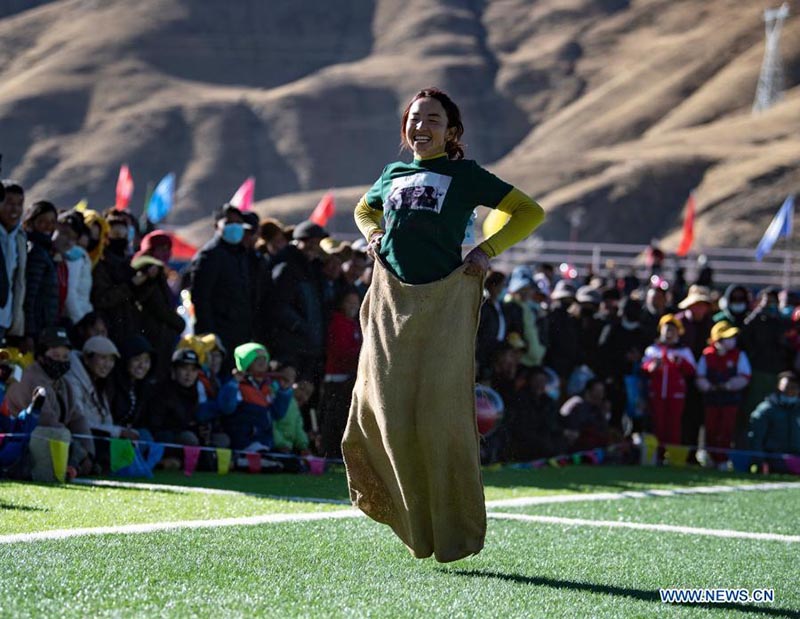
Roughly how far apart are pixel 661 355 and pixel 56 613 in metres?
13.1

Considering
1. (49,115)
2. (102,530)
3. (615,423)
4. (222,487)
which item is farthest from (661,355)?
(49,115)

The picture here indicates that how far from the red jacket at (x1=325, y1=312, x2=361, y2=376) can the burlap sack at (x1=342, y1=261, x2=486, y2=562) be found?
7.40 m

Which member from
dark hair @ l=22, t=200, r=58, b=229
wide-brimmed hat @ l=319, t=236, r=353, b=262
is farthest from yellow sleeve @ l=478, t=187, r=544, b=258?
wide-brimmed hat @ l=319, t=236, r=353, b=262

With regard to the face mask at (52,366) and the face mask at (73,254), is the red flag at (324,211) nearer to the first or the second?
the face mask at (73,254)

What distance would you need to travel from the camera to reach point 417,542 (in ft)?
25.7

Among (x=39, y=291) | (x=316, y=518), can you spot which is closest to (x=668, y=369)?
(x=39, y=291)

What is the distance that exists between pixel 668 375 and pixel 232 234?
6.01m

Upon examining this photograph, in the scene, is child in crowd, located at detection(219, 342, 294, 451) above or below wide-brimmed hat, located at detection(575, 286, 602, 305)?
below

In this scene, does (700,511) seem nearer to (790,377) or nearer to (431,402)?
(431,402)

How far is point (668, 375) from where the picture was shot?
18609 mm

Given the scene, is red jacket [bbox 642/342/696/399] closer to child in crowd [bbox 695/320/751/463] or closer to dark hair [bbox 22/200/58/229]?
child in crowd [bbox 695/320/751/463]

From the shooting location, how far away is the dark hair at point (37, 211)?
511 inches

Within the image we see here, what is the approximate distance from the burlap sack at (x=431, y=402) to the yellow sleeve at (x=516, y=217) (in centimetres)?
25

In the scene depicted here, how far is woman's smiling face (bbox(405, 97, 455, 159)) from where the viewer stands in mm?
7875
